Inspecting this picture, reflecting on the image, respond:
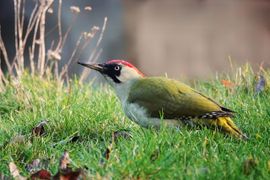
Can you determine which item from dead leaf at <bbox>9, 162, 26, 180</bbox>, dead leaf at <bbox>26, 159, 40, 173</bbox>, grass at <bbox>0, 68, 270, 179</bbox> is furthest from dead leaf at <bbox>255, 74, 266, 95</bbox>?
dead leaf at <bbox>9, 162, 26, 180</bbox>

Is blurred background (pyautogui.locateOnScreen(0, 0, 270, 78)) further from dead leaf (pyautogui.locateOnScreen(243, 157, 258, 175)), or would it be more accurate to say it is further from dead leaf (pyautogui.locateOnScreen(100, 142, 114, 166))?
dead leaf (pyautogui.locateOnScreen(243, 157, 258, 175))

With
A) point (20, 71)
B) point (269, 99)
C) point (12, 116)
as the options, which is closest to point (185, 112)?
point (269, 99)

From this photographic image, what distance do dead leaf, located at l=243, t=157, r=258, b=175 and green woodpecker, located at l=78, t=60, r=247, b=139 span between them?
1.05 m

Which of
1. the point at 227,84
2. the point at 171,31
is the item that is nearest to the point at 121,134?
the point at 227,84

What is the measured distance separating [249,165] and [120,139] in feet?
4.58

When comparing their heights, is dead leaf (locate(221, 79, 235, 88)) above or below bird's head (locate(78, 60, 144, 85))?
below

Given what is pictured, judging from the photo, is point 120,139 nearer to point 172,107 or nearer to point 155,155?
point 172,107

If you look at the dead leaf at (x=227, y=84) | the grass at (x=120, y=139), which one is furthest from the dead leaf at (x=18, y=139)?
the dead leaf at (x=227, y=84)

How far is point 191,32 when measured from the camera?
1194cm

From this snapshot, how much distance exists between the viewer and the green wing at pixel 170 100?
5.78 metres

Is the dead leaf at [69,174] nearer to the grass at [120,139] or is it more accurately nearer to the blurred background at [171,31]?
the grass at [120,139]

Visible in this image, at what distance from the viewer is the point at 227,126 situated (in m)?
5.75

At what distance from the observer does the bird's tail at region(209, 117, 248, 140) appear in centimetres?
571

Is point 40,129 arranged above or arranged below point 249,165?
below
